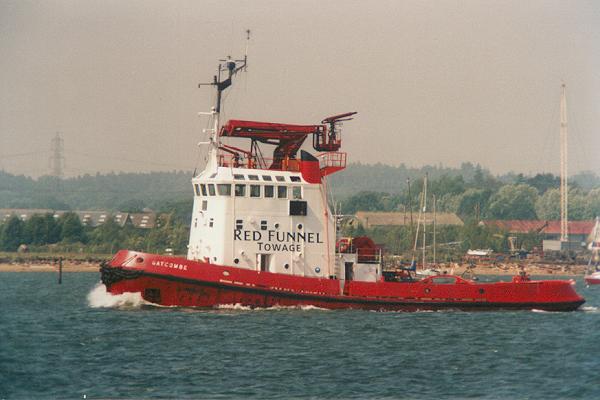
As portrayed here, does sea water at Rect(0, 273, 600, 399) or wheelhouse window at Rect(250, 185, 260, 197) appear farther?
wheelhouse window at Rect(250, 185, 260, 197)

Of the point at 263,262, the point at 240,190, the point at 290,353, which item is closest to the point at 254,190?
the point at 240,190

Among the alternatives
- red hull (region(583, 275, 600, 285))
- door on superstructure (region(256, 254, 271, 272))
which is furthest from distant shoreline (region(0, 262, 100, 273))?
door on superstructure (region(256, 254, 271, 272))

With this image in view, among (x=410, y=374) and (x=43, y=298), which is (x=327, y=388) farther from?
(x=43, y=298)

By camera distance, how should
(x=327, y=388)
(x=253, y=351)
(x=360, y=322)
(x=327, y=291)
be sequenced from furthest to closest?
(x=327, y=291) < (x=360, y=322) < (x=253, y=351) < (x=327, y=388)

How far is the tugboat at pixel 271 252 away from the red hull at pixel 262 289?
31 millimetres

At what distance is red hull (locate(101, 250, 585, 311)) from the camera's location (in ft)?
104

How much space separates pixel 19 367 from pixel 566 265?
64321 millimetres

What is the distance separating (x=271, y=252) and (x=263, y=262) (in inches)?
16.3

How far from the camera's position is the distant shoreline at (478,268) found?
7644 centimetres

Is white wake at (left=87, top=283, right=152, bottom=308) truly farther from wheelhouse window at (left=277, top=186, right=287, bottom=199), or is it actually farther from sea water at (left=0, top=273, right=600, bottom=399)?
wheelhouse window at (left=277, top=186, right=287, bottom=199)

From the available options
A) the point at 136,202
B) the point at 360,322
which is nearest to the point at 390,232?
the point at 136,202

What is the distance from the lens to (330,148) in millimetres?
33969

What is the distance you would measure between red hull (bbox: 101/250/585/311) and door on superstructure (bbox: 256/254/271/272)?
0.74 meters

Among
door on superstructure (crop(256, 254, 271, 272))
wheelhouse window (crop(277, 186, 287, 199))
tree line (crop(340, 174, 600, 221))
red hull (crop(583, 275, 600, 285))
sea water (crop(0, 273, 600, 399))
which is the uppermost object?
tree line (crop(340, 174, 600, 221))
